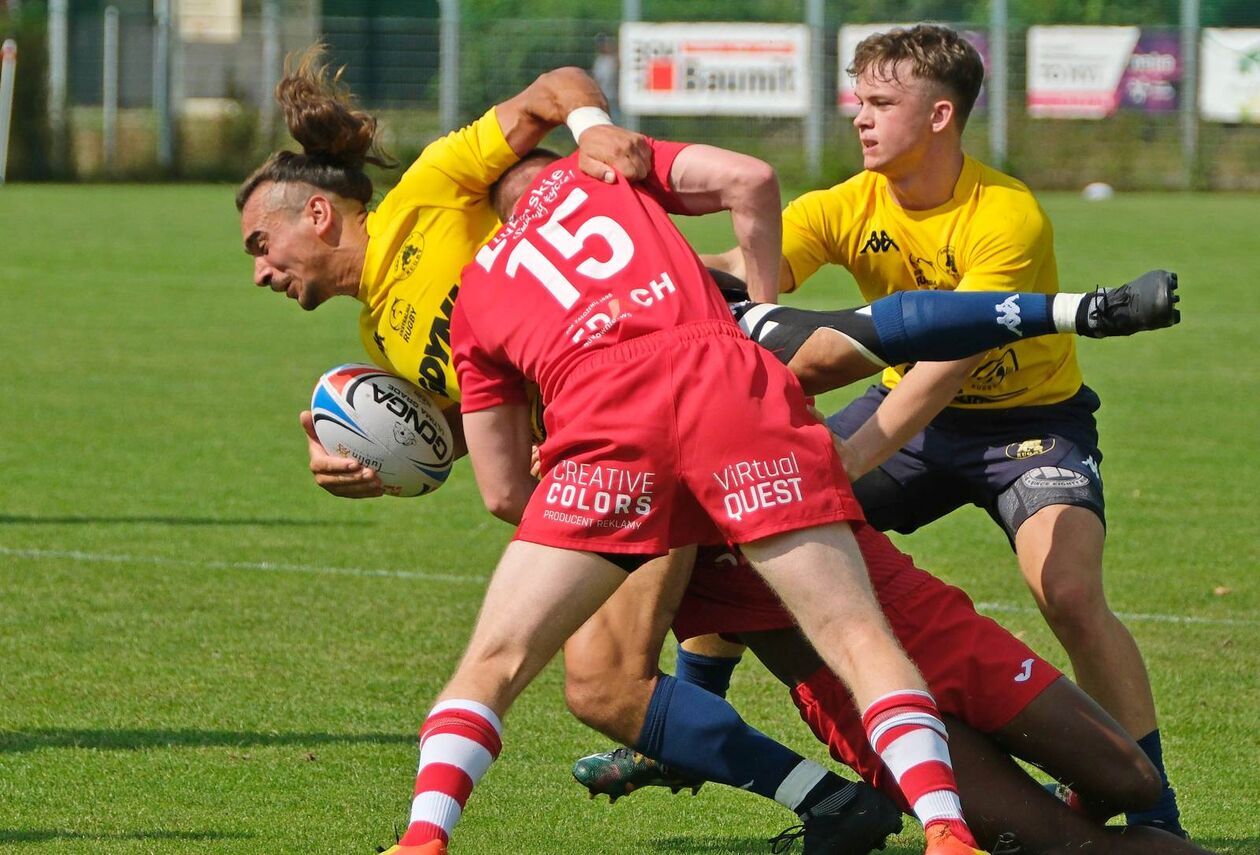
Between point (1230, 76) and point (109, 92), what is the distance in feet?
71.3

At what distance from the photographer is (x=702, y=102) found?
35.7 m

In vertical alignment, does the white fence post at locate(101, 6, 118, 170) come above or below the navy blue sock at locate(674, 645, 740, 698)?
above

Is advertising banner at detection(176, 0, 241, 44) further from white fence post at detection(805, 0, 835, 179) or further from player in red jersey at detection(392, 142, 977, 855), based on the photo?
player in red jersey at detection(392, 142, 977, 855)

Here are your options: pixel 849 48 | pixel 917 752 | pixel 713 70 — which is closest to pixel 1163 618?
pixel 917 752

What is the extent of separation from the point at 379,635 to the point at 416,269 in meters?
2.71

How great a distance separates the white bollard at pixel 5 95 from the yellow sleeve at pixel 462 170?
1132 inches

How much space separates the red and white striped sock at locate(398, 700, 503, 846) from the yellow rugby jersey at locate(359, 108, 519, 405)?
1.18 metres

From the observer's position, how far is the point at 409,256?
504 cm

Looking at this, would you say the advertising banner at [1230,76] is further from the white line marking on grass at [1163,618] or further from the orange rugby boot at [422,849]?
the orange rugby boot at [422,849]

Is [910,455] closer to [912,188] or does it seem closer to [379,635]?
[912,188]

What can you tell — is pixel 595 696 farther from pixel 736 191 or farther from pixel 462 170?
pixel 462 170

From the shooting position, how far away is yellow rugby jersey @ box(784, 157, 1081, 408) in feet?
17.8

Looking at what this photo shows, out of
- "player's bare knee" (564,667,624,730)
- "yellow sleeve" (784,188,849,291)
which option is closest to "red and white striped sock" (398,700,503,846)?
"player's bare knee" (564,667,624,730)

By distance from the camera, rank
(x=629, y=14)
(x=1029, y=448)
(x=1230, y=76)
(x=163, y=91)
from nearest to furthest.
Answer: (x=1029, y=448)
(x=1230, y=76)
(x=163, y=91)
(x=629, y=14)
